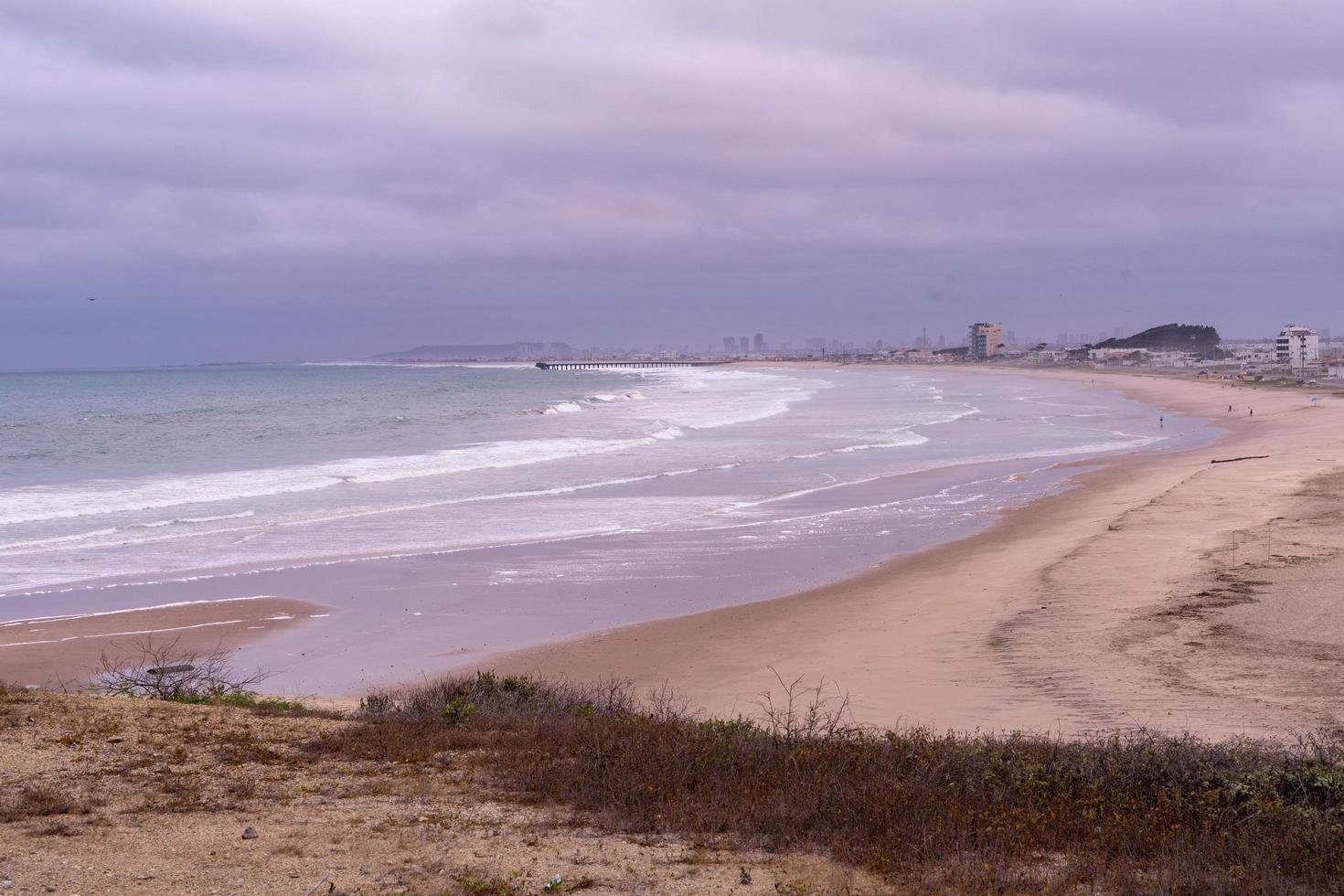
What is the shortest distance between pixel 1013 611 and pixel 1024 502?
10.6m

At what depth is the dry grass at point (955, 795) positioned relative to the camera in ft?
17.7

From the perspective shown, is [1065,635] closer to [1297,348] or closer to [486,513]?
[486,513]

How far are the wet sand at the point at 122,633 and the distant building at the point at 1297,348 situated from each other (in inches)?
4109

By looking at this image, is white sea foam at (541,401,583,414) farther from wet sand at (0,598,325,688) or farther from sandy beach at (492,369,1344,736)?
A: wet sand at (0,598,325,688)

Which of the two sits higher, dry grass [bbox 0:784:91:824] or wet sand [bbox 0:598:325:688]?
dry grass [bbox 0:784:91:824]

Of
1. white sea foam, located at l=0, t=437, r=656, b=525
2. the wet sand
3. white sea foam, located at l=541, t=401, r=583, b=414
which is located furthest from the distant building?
the wet sand

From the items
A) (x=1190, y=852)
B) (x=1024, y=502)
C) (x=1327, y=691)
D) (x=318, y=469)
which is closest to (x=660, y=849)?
(x=1190, y=852)

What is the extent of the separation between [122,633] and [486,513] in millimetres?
10460

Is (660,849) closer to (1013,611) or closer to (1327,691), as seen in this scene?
(1327,691)

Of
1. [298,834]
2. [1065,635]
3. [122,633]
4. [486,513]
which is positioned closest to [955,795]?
[298,834]

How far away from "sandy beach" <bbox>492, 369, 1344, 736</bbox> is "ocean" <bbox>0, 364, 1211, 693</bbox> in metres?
1.32

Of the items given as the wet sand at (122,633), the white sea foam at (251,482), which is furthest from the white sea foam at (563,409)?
the wet sand at (122,633)

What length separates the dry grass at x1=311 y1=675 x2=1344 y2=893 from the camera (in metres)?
5.39

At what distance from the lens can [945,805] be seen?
6125 millimetres
